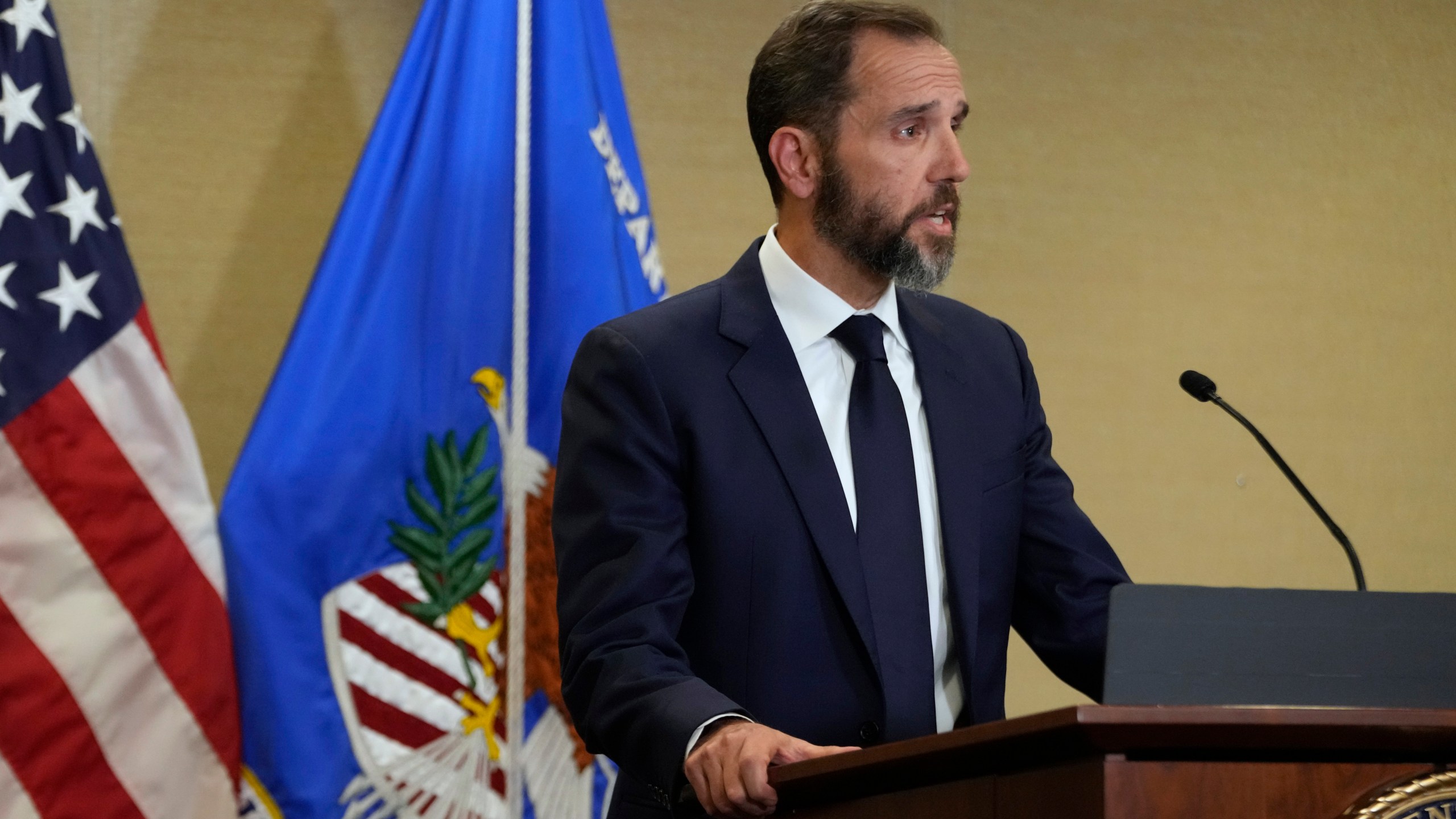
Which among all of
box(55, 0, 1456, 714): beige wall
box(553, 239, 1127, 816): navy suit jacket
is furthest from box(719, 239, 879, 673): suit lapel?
box(55, 0, 1456, 714): beige wall

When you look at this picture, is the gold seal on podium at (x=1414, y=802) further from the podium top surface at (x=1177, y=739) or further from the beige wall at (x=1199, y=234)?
the beige wall at (x=1199, y=234)

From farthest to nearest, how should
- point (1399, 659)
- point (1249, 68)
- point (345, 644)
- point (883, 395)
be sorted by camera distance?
point (1249, 68) → point (345, 644) → point (883, 395) → point (1399, 659)

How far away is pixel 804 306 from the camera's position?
1.82m

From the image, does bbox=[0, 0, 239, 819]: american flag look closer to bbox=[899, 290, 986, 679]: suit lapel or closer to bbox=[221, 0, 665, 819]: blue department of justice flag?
bbox=[221, 0, 665, 819]: blue department of justice flag

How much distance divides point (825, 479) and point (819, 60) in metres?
0.61

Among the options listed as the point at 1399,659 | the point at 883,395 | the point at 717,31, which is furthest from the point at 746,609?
the point at 717,31

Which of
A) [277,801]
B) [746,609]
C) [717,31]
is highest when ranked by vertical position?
[717,31]

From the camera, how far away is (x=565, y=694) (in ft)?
5.22

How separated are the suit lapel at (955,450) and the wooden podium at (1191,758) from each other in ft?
1.90

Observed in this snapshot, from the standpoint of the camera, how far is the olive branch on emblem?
8.79 ft

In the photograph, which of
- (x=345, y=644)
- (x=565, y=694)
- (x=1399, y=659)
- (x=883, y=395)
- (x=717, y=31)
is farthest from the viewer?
(x=717, y=31)

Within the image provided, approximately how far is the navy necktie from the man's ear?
227 millimetres

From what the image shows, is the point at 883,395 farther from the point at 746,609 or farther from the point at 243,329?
the point at 243,329

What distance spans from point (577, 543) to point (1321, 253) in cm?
284
